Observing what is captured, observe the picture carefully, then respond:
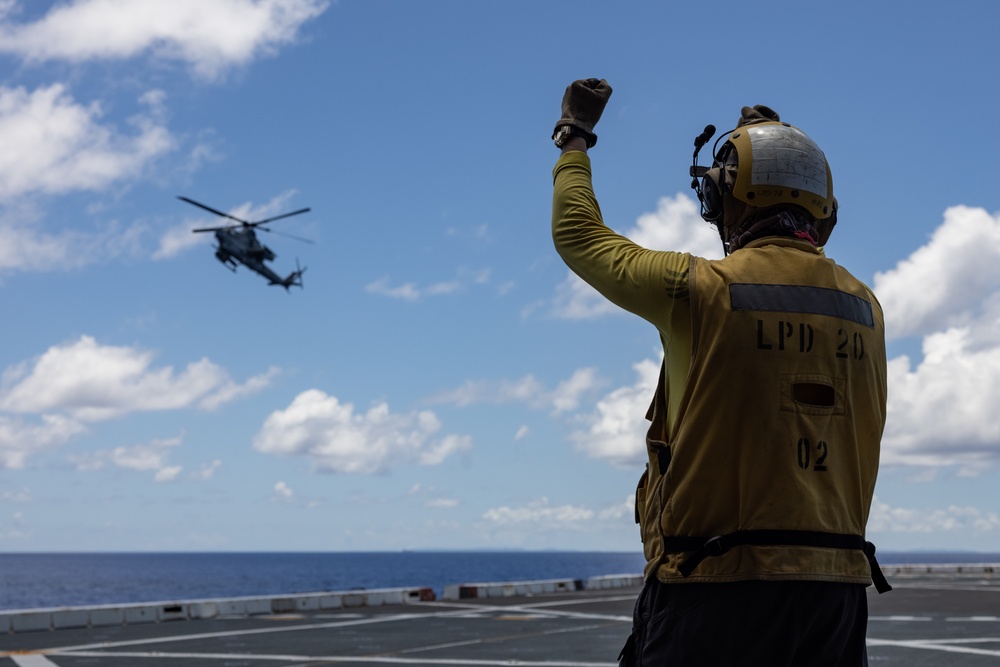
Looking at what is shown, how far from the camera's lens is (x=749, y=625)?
7.54 feet

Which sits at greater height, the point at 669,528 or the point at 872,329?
the point at 872,329

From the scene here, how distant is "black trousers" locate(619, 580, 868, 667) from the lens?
2299 millimetres

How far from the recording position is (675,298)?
2402 millimetres

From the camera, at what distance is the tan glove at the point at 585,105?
275cm

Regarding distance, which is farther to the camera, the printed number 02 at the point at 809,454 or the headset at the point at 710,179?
the headset at the point at 710,179

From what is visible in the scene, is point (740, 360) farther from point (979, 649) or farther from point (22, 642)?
point (22, 642)

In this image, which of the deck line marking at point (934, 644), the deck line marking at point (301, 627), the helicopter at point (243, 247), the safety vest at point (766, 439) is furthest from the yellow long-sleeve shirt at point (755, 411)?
the helicopter at point (243, 247)

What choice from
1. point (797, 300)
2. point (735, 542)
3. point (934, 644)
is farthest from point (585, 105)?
point (934, 644)

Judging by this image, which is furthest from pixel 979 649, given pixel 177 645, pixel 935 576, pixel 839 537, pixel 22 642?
pixel 935 576

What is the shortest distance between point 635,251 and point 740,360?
1.16 ft

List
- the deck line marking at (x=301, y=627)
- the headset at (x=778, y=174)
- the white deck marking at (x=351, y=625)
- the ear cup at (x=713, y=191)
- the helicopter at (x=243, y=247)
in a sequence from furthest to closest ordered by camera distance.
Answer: the helicopter at (x=243, y=247) < the deck line marking at (x=301, y=627) < the white deck marking at (x=351, y=625) < the ear cup at (x=713, y=191) < the headset at (x=778, y=174)

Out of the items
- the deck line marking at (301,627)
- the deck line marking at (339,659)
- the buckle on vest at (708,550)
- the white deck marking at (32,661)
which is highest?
the buckle on vest at (708,550)

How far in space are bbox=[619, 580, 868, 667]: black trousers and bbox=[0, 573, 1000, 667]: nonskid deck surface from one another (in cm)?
840

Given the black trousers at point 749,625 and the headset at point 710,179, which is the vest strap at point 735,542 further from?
the headset at point 710,179
